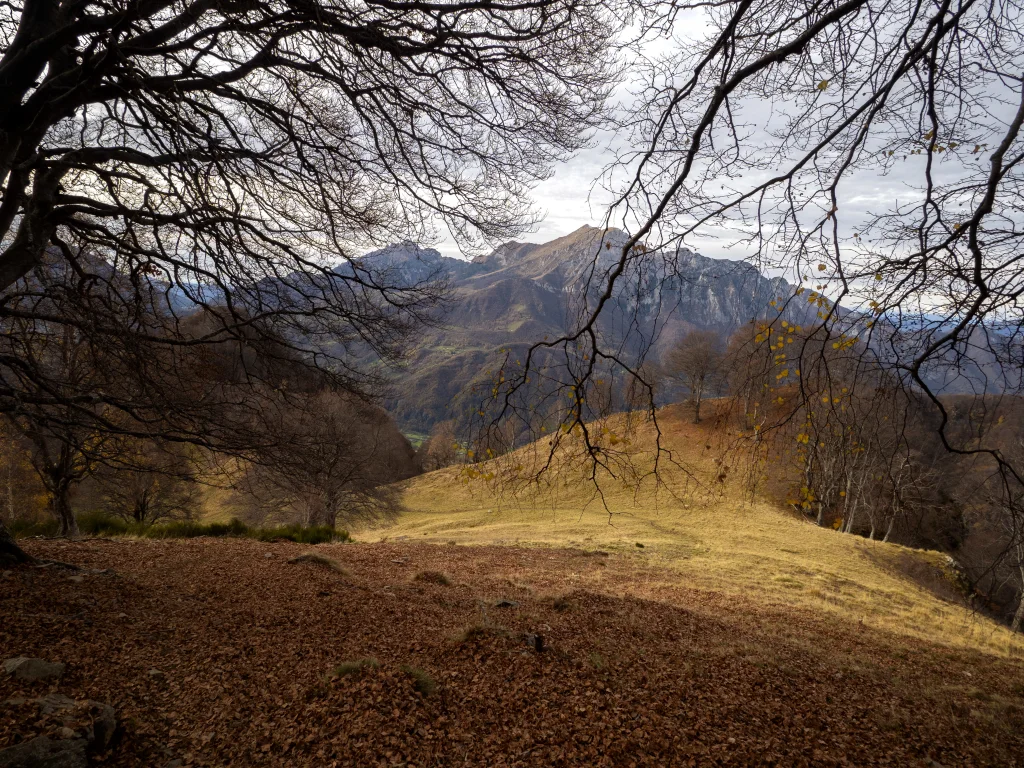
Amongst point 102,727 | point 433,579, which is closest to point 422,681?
point 102,727

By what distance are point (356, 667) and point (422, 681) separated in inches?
19.0

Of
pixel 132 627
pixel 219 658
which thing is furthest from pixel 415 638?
pixel 132 627

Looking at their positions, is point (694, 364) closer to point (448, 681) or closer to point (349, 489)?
point (349, 489)

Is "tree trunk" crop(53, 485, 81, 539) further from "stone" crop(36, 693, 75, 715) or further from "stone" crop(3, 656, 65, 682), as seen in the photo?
"stone" crop(36, 693, 75, 715)

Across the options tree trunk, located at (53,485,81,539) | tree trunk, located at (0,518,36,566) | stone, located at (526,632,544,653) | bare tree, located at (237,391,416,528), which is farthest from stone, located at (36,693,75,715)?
bare tree, located at (237,391,416,528)

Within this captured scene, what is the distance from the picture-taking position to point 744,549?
57.3ft

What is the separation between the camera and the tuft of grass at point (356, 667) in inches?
138

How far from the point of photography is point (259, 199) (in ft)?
15.3

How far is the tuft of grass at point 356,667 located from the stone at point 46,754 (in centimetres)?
137

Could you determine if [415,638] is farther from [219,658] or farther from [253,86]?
[253,86]

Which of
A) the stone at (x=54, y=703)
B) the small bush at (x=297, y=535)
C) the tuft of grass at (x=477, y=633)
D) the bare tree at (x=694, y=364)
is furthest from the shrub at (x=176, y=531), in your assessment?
the bare tree at (x=694, y=364)

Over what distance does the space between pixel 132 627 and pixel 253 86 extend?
197 inches

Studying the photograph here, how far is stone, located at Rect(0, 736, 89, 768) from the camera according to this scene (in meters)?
2.28

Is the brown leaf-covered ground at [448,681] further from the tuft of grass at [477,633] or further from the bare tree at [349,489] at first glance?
the bare tree at [349,489]
